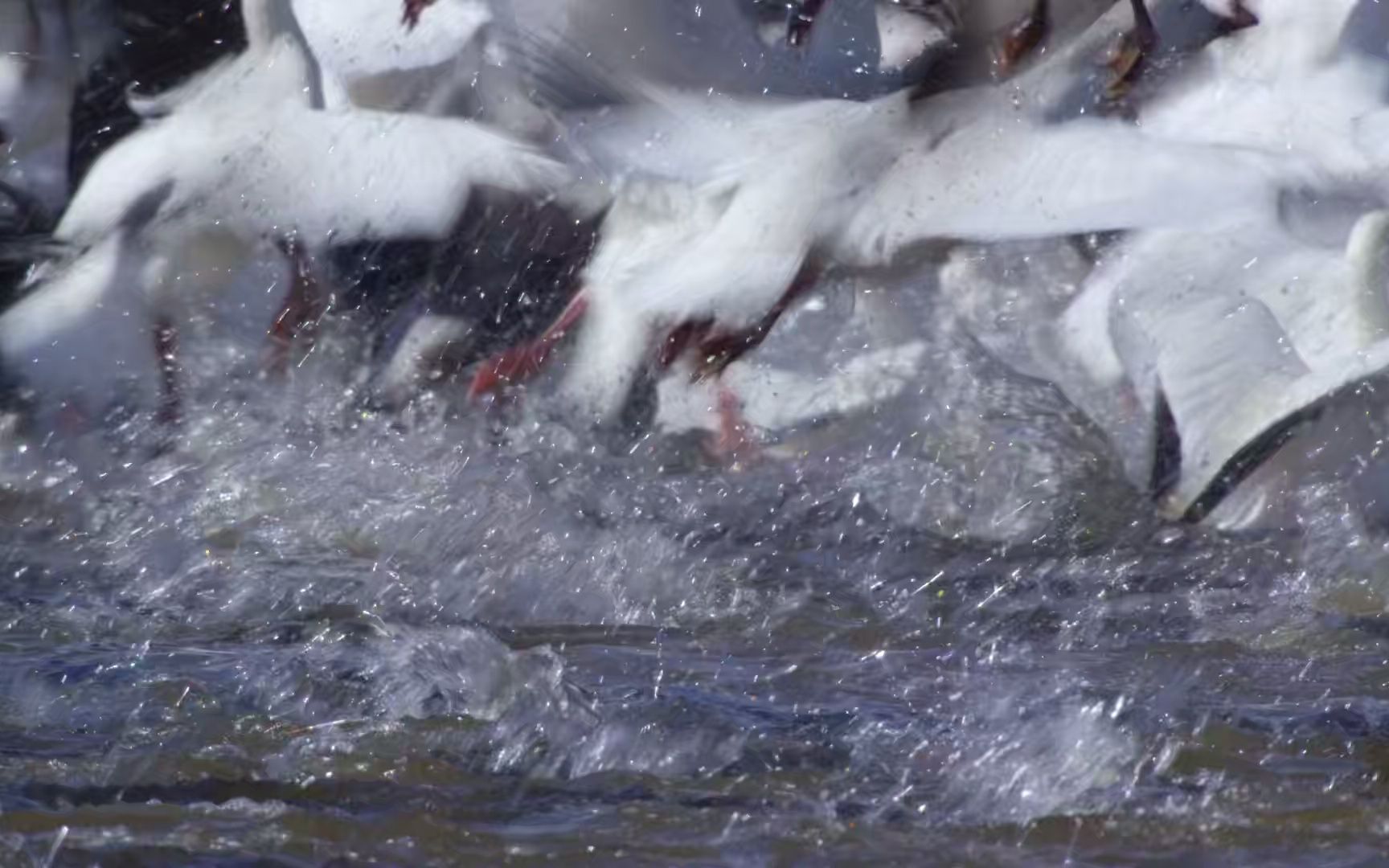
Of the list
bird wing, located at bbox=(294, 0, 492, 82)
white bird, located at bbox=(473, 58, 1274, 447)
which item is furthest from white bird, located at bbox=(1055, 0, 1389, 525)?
bird wing, located at bbox=(294, 0, 492, 82)

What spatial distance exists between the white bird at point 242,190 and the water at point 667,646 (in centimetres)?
15

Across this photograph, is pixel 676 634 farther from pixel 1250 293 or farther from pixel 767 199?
pixel 1250 293

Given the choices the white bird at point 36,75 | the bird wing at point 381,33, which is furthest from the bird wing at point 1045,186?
the white bird at point 36,75

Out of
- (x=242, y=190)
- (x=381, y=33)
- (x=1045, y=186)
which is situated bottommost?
(x=1045, y=186)

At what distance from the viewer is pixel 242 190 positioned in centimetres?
303

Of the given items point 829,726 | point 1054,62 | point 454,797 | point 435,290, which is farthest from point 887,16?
point 454,797

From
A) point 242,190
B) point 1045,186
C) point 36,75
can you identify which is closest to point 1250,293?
point 1045,186

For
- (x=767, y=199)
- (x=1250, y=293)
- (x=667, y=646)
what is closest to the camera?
(x=667, y=646)

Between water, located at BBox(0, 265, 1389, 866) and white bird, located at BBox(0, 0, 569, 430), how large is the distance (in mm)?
152

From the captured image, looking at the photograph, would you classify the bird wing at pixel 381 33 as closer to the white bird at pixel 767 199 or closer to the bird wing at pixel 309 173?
the bird wing at pixel 309 173

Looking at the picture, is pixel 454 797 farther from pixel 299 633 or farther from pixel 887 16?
pixel 887 16

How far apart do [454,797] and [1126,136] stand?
1.37 meters

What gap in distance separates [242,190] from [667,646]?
966mm

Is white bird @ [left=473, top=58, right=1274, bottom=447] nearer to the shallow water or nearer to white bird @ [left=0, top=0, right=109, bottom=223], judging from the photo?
the shallow water
